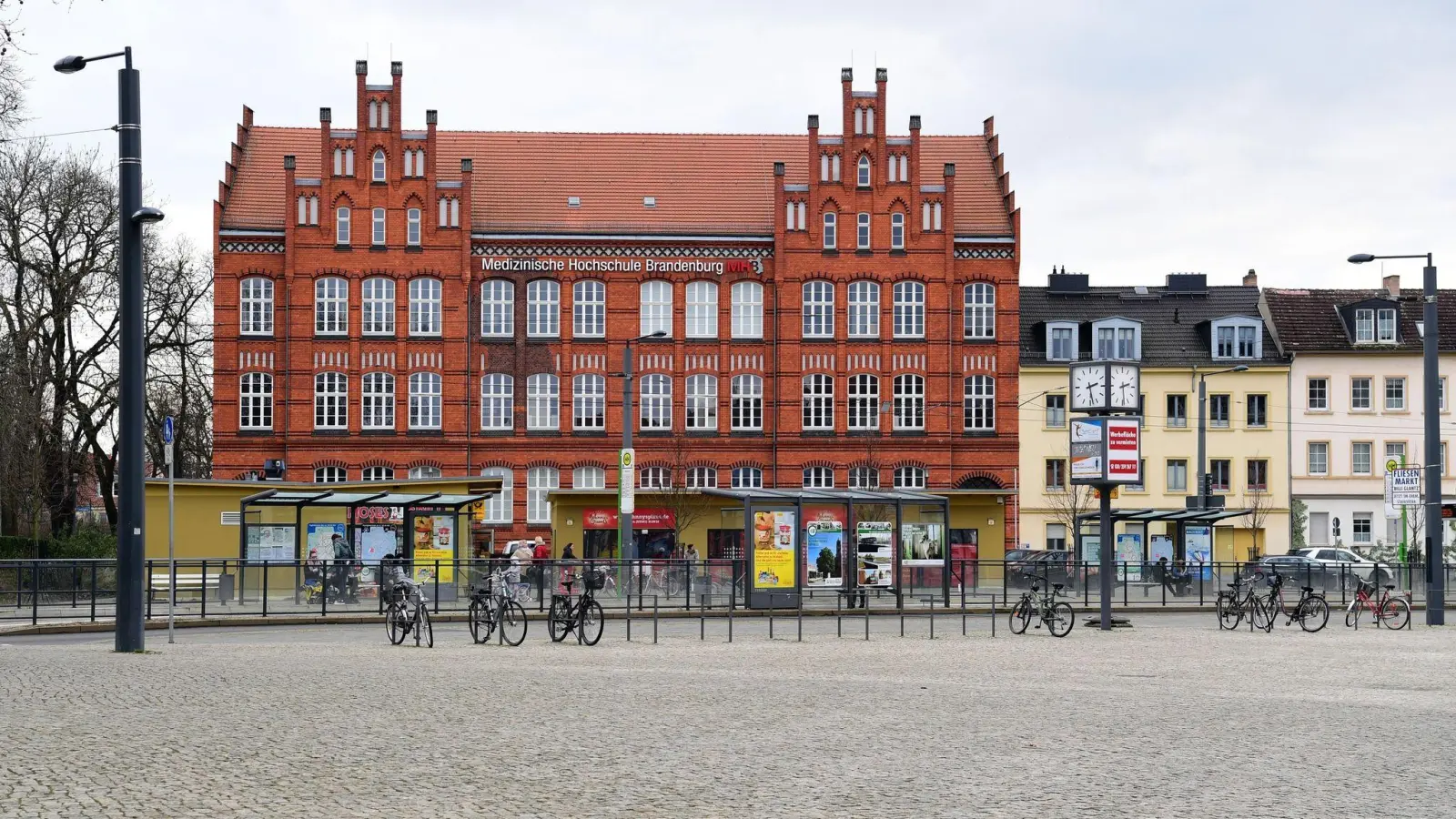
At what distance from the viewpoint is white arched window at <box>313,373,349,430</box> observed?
61875 millimetres

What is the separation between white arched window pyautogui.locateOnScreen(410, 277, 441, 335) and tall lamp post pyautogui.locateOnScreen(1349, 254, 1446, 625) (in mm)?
36854

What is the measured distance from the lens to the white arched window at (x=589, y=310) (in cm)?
6338

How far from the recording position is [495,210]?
64625 millimetres

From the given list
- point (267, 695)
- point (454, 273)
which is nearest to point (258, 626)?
point (267, 695)

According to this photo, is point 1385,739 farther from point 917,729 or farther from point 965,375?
point 965,375

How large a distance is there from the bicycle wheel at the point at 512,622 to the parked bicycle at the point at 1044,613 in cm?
873

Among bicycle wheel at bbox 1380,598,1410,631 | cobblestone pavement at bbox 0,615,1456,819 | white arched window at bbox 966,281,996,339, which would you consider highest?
white arched window at bbox 966,281,996,339

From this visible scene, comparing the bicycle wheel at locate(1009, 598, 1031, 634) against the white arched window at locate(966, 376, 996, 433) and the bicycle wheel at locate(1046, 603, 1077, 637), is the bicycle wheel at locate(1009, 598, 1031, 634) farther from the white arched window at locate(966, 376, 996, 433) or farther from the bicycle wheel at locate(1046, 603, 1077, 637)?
the white arched window at locate(966, 376, 996, 433)

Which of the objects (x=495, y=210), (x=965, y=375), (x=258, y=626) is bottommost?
(x=258, y=626)

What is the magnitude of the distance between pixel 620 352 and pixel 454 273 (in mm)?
6570

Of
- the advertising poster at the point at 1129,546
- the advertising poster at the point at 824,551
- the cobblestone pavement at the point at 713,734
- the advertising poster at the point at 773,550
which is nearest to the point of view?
the cobblestone pavement at the point at 713,734

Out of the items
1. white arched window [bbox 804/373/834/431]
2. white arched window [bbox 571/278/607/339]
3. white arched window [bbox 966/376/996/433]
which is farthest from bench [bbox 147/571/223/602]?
white arched window [bbox 966/376/996/433]

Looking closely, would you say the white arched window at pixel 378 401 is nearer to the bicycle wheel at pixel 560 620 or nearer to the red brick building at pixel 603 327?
the red brick building at pixel 603 327

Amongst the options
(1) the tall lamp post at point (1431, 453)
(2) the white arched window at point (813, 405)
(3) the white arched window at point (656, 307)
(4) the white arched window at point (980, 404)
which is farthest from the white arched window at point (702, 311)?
(1) the tall lamp post at point (1431, 453)
